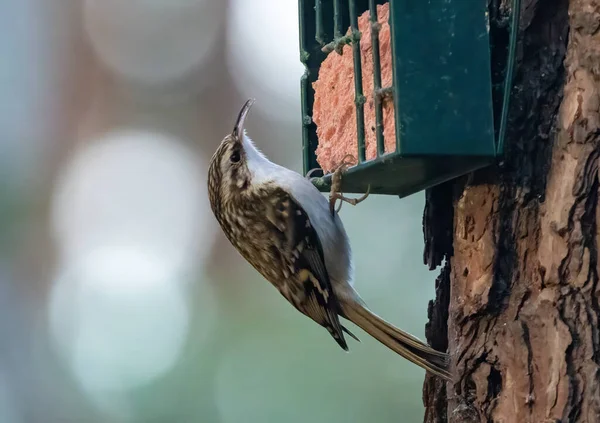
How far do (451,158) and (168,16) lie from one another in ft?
20.6

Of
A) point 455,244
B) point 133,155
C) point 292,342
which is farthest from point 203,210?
point 455,244

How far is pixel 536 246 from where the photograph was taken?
2.28 meters

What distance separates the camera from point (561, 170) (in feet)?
7.36

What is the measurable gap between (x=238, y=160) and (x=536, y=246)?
1329 mm

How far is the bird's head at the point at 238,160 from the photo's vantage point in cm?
329

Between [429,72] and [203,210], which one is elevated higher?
[429,72]

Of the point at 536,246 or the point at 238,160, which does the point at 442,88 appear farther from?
the point at 238,160

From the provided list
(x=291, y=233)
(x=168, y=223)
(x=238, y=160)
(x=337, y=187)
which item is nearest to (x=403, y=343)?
(x=337, y=187)

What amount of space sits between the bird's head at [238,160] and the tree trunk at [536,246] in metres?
0.95

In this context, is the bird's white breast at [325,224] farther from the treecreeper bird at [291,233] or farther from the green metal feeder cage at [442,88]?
the green metal feeder cage at [442,88]

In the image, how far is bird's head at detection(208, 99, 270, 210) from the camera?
10.8ft

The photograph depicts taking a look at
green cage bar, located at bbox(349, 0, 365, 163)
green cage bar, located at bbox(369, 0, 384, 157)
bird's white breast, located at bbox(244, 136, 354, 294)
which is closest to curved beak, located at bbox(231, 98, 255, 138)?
bird's white breast, located at bbox(244, 136, 354, 294)

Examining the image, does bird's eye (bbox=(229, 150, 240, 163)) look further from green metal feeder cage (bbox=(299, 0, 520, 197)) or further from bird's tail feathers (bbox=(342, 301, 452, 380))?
green metal feeder cage (bbox=(299, 0, 520, 197))

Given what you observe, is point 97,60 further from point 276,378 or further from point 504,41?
point 504,41
